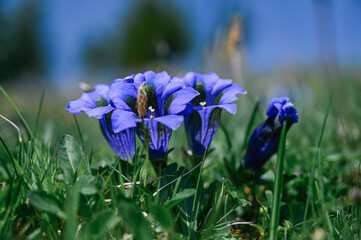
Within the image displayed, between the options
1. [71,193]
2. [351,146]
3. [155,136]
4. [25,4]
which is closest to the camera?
[71,193]

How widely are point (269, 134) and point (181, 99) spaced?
49 centimetres

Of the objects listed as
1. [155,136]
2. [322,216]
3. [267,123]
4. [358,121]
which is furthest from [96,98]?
[358,121]

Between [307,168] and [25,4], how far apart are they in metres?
53.4

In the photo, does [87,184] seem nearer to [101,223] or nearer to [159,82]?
[101,223]

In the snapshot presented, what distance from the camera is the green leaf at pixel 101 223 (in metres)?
1.06

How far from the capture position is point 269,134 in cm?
159

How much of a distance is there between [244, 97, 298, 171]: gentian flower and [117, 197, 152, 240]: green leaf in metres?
0.74

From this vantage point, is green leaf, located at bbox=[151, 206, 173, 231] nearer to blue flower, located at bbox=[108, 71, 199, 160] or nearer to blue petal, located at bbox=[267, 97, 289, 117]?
blue flower, located at bbox=[108, 71, 199, 160]

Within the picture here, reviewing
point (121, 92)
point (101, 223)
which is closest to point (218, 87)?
point (121, 92)

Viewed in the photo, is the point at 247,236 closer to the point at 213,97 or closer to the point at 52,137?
the point at 213,97

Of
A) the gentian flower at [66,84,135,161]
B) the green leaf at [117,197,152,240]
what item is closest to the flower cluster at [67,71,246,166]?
the gentian flower at [66,84,135,161]

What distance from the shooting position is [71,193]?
1146mm

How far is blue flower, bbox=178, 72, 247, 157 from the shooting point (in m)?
1.52

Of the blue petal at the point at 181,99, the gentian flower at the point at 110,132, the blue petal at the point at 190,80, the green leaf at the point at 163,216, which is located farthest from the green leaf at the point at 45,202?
the blue petal at the point at 190,80
